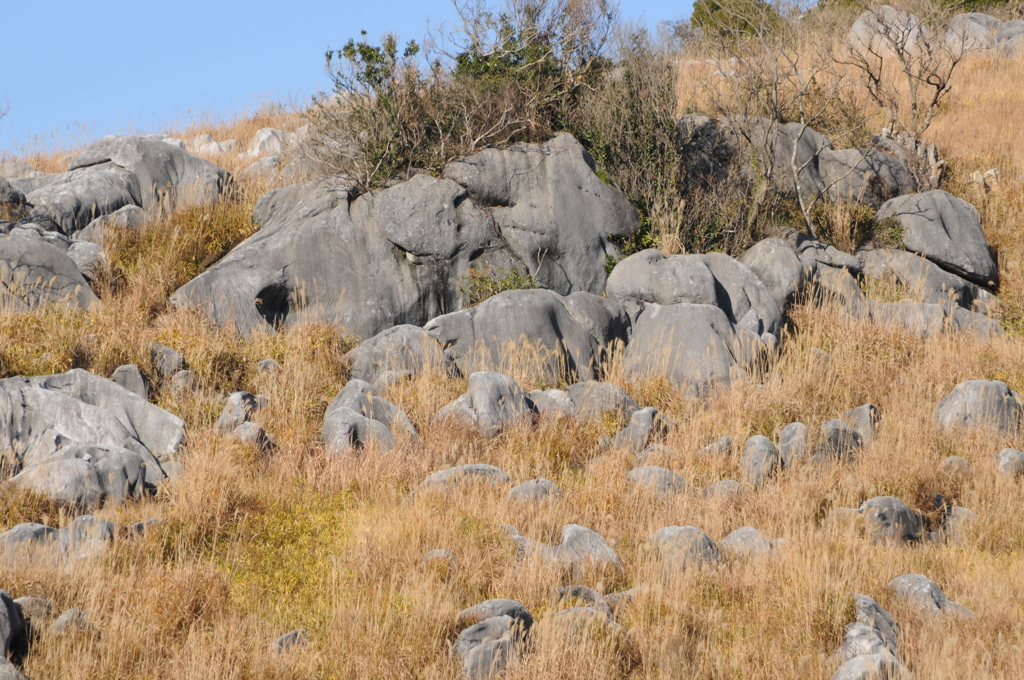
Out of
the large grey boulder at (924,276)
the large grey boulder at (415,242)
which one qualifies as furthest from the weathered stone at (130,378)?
the large grey boulder at (924,276)

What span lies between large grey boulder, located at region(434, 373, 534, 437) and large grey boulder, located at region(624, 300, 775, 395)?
1.91 metres

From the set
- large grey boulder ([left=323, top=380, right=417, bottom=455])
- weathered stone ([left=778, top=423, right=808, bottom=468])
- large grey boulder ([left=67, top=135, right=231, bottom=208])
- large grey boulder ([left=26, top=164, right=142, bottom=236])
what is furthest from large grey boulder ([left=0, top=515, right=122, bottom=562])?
large grey boulder ([left=67, top=135, right=231, bottom=208])

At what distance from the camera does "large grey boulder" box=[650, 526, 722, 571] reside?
19.5 feet

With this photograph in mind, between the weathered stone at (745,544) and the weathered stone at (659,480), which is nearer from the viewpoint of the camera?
the weathered stone at (745,544)

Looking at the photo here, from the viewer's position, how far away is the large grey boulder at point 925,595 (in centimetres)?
535

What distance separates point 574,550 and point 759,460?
2439 millimetres

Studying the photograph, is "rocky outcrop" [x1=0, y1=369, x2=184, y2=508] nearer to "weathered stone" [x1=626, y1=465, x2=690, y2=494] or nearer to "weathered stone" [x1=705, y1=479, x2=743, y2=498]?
"weathered stone" [x1=626, y1=465, x2=690, y2=494]

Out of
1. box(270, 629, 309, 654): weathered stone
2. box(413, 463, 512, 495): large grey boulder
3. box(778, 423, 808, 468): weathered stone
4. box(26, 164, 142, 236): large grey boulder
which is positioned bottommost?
box(778, 423, 808, 468): weathered stone

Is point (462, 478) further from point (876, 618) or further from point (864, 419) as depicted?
point (864, 419)

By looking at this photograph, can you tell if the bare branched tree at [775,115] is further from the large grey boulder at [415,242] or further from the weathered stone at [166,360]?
the weathered stone at [166,360]

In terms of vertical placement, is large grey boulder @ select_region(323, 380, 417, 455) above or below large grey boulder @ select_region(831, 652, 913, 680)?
above

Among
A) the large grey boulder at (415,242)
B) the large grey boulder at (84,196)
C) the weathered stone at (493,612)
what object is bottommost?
the weathered stone at (493,612)

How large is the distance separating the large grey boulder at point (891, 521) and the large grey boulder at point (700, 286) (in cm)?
441

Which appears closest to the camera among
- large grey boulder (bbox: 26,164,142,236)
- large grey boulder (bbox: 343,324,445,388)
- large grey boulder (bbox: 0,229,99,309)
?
large grey boulder (bbox: 343,324,445,388)
